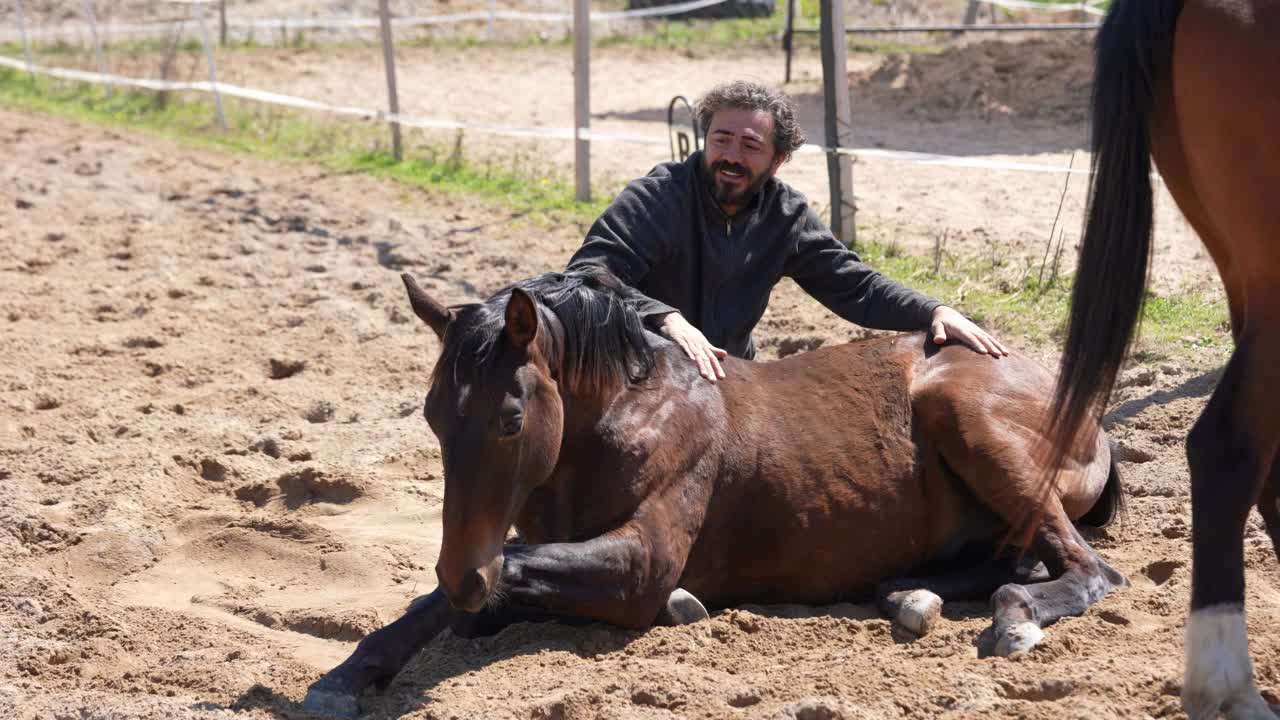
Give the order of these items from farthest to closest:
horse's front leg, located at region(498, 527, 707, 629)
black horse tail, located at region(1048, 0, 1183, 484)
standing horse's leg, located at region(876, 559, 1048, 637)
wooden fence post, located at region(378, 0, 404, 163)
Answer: wooden fence post, located at region(378, 0, 404, 163) → standing horse's leg, located at region(876, 559, 1048, 637) → horse's front leg, located at region(498, 527, 707, 629) → black horse tail, located at region(1048, 0, 1183, 484)

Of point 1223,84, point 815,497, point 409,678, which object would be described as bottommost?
point 409,678

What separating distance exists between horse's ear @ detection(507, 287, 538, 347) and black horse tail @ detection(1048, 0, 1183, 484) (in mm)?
1303

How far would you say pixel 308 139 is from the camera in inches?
A: 473

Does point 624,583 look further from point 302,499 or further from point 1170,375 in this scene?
point 1170,375

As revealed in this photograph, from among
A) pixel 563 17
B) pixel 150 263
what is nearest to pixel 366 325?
pixel 150 263

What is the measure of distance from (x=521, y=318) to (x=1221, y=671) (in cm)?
179

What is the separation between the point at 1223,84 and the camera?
297 cm

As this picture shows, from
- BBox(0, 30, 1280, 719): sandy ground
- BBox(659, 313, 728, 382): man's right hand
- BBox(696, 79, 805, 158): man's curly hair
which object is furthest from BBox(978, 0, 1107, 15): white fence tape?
BBox(659, 313, 728, 382): man's right hand

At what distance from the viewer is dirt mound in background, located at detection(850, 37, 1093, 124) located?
→ 1241cm

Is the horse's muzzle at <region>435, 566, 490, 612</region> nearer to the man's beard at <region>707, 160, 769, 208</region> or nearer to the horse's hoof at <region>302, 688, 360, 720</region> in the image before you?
the horse's hoof at <region>302, 688, 360, 720</region>

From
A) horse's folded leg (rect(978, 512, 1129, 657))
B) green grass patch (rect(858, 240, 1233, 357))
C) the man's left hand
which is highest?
the man's left hand

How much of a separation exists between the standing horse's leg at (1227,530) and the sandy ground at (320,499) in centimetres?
19

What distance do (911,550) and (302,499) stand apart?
2.23 m

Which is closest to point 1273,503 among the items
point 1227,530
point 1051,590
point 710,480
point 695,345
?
point 1227,530
